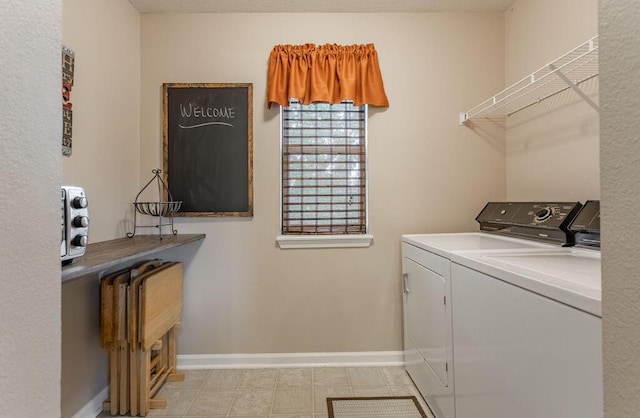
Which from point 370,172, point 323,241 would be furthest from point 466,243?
point 323,241

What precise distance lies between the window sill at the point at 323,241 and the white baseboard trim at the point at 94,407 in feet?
4.51

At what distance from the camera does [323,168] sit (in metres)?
2.38

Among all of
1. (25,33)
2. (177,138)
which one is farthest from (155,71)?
(25,33)

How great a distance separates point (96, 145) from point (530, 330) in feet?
7.44

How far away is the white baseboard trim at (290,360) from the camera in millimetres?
2334

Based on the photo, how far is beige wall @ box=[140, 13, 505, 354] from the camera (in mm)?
2344

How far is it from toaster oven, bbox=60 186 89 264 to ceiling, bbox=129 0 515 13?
5.58ft

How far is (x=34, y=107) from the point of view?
641 millimetres

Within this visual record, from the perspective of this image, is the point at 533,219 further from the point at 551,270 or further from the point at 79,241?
the point at 79,241

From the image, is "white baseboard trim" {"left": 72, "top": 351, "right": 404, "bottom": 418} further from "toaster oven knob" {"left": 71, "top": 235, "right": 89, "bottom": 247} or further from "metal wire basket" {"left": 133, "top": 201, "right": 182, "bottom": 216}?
"toaster oven knob" {"left": 71, "top": 235, "right": 89, "bottom": 247}

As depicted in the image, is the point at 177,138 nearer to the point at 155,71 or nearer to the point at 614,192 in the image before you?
the point at 155,71

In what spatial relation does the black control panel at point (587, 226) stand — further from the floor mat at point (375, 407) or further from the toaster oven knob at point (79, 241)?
the toaster oven knob at point (79, 241)

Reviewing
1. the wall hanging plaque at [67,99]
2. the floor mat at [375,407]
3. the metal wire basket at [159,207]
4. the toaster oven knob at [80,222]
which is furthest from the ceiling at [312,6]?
the floor mat at [375,407]

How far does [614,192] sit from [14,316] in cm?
110
